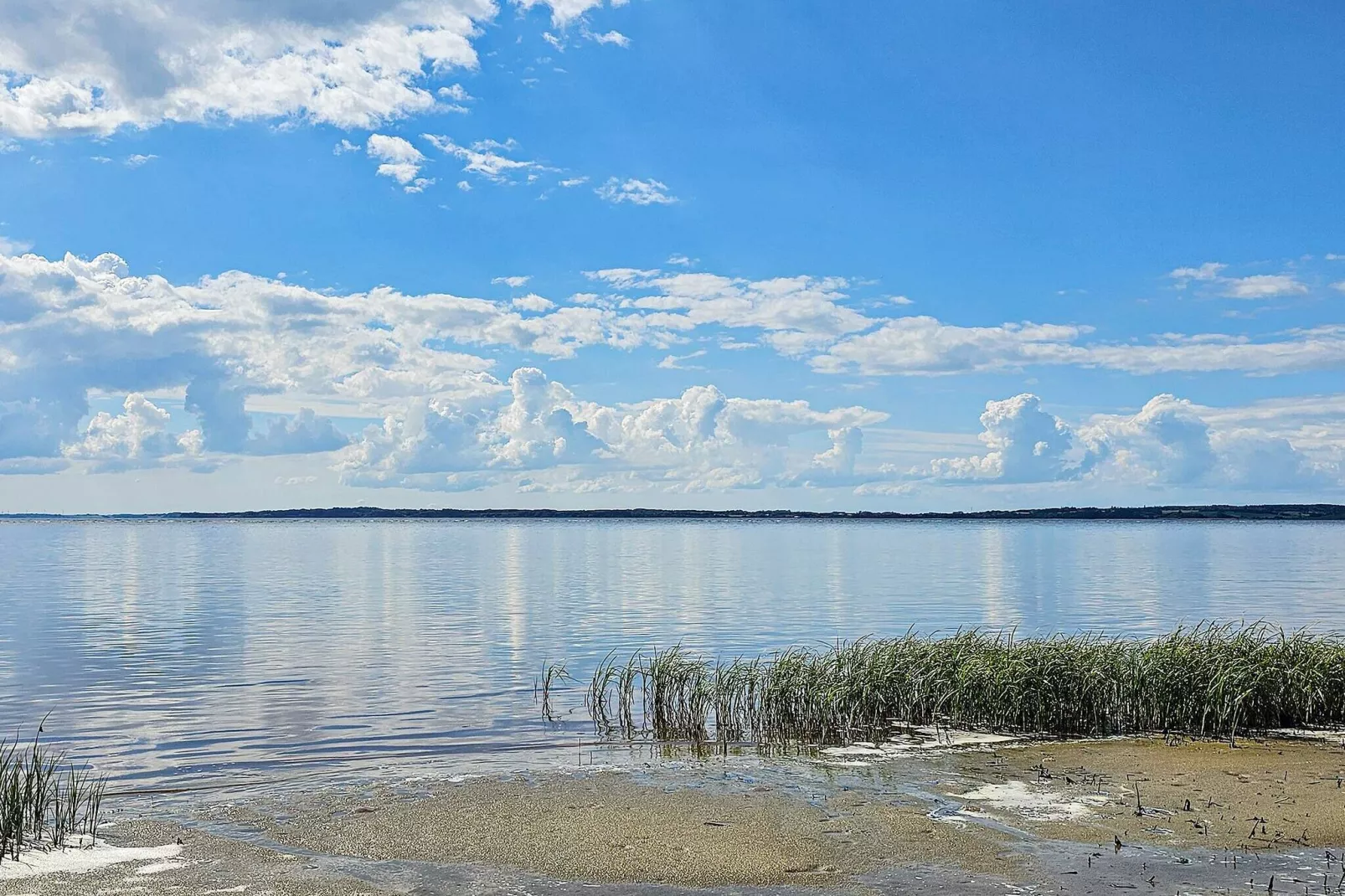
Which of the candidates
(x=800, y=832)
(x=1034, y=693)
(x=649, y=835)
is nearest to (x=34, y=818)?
(x=649, y=835)

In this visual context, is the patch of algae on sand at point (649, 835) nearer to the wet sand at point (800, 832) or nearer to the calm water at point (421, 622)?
the wet sand at point (800, 832)

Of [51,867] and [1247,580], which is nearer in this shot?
[51,867]

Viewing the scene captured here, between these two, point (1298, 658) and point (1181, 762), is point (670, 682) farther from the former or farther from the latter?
point (1298, 658)

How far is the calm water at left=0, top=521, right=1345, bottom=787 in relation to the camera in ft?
83.4

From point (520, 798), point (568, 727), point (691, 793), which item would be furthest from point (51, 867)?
point (568, 727)

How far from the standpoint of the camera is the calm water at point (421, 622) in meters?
25.4

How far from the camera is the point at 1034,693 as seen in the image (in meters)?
22.0

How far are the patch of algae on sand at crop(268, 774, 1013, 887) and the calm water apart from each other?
490 cm

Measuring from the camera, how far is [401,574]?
3484 inches

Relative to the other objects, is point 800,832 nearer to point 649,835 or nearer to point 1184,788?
point 649,835

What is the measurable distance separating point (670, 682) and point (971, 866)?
483 inches

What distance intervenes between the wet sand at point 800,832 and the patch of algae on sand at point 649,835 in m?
0.04

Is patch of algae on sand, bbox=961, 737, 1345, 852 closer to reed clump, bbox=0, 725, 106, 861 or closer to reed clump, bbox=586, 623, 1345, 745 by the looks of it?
reed clump, bbox=586, 623, 1345, 745

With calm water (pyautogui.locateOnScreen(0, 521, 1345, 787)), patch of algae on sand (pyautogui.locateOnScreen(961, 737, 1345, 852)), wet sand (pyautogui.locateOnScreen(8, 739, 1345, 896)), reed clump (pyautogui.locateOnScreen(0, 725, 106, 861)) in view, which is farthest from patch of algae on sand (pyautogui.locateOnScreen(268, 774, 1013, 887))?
calm water (pyautogui.locateOnScreen(0, 521, 1345, 787))
